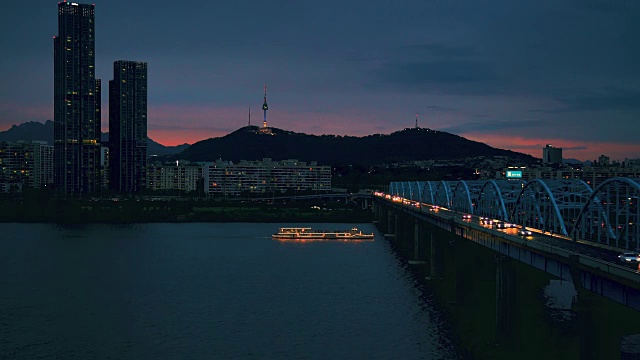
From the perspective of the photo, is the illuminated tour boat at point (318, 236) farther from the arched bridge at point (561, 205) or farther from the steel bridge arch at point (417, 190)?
the arched bridge at point (561, 205)

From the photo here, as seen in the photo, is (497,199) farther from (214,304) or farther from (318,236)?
(318,236)

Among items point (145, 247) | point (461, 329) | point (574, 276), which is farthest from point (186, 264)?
point (574, 276)

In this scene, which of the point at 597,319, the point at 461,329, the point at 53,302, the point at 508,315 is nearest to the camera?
the point at 597,319

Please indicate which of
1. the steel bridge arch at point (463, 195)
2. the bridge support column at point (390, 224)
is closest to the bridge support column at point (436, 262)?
the steel bridge arch at point (463, 195)

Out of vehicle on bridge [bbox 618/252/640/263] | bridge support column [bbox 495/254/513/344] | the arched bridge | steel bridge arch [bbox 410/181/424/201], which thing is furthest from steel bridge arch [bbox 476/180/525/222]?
steel bridge arch [bbox 410/181/424/201]

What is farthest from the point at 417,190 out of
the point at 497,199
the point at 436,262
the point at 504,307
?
the point at 504,307

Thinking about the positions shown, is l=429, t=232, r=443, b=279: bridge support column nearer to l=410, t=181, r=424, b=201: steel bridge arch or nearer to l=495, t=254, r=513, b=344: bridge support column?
l=495, t=254, r=513, b=344: bridge support column

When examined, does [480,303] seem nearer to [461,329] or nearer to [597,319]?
[461,329]
